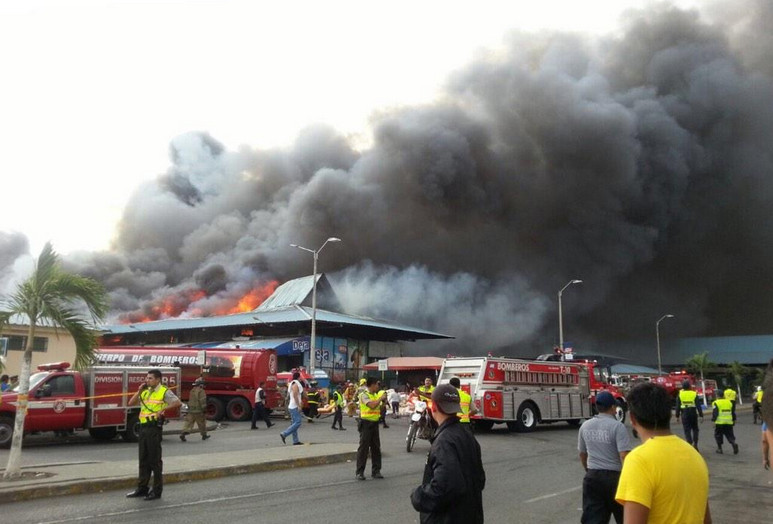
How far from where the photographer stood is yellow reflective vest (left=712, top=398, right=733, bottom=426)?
12.5 meters

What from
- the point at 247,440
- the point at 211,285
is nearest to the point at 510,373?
the point at 247,440

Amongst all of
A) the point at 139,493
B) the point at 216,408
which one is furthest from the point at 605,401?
the point at 216,408

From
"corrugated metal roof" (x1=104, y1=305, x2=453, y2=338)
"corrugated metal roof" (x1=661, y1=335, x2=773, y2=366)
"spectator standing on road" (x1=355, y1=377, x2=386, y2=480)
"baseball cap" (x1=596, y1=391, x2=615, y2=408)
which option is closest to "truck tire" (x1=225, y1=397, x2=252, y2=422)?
"spectator standing on road" (x1=355, y1=377, x2=386, y2=480)

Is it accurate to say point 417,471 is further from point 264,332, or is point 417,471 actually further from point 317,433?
point 264,332

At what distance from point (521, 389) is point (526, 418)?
2.96ft

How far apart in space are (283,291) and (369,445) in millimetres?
39356

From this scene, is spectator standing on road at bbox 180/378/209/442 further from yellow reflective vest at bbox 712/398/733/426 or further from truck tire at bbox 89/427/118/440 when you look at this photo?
yellow reflective vest at bbox 712/398/733/426

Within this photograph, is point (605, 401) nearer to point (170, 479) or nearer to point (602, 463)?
point (602, 463)

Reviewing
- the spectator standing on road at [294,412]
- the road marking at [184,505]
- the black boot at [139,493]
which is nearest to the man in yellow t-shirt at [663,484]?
the road marking at [184,505]

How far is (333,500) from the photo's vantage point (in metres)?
7.47

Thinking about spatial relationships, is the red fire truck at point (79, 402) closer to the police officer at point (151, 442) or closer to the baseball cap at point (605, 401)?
the police officer at point (151, 442)

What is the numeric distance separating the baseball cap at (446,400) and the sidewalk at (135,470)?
6447 millimetres

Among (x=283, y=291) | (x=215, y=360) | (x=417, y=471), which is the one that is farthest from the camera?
(x=283, y=291)

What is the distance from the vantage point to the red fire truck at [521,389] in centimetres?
1691
